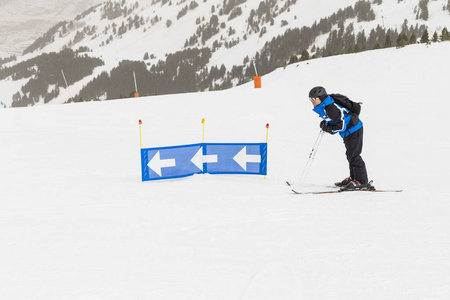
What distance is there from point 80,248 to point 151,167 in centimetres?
338

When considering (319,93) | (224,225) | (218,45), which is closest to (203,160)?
(319,93)

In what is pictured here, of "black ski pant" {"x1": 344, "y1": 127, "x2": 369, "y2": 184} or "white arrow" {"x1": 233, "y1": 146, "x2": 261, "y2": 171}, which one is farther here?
"white arrow" {"x1": 233, "y1": 146, "x2": 261, "y2": 171}

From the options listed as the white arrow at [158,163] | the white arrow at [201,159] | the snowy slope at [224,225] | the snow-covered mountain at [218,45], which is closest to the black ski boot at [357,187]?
the snowy slope at [224,225]

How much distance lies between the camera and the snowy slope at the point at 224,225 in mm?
3170

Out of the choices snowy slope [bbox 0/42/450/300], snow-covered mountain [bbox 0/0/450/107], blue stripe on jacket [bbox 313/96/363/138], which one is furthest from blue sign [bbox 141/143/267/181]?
snow-covered mountain [bbox 0/0/450/107]

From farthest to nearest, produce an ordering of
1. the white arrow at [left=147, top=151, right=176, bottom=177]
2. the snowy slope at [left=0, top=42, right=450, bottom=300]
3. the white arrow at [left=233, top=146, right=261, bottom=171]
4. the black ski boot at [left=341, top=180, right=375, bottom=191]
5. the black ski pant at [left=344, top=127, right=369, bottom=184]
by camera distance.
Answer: the white arrow at [left=233, top=146, right=261, bottom=171], the white arrow at [left=147, top=151, right=176, bottom=177], the black ski boot at [left=341, top=180, right=375, bottom=191], the black ski pant at [left=344, top=127, right=369, bottom=184], the snowy slope at [left=0, top=42, right=450, bottom=300]

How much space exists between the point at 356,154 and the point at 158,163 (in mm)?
3723

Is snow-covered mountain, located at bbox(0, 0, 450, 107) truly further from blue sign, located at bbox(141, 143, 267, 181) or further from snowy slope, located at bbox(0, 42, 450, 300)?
blue sign, located at bbox(141, 143, 267, 181)

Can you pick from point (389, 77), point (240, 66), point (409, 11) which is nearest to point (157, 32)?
point (240, 66)

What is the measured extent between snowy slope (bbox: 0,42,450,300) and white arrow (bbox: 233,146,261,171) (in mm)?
348

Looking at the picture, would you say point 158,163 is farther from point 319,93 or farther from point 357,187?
point 357,187

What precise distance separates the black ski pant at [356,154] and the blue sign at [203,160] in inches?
69.6

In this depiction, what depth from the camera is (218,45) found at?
153m

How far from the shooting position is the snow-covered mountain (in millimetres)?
101750
